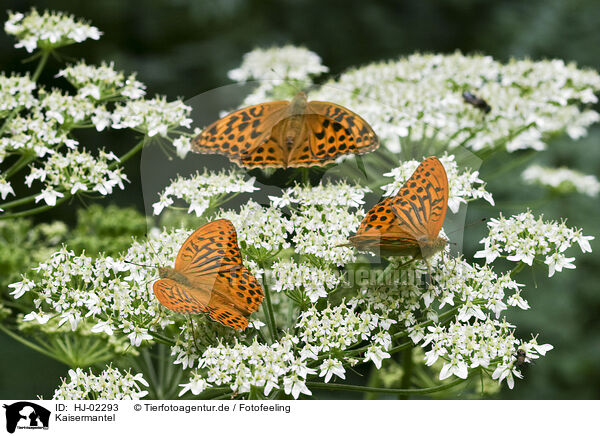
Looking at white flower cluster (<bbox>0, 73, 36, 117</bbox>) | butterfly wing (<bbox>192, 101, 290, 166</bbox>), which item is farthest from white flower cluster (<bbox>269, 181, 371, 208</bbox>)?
white flower cluster (<bbox>0, 73, 36, 117</bbox>)

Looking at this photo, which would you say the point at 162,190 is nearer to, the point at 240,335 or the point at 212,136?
the point at 212,136

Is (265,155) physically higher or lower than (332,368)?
higher

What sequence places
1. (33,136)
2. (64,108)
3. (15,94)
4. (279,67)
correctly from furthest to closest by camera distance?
(279,67) < (15,94) < (64,108) < (33,136)

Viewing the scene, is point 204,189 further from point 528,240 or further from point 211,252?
point 528,240

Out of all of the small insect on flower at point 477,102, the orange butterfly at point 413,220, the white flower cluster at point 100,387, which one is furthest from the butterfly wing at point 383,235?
the small insect on flower at point 477,102

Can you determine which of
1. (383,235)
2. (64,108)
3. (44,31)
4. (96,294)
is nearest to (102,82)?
(64,108)

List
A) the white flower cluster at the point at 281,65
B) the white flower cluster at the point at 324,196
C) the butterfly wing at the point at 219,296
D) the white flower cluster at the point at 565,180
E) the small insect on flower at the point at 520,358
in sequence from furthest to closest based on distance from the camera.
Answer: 1. the white flower cluster at the point at 565,180
2. the white flower cluster at the point at 281,65
3. the white flower cluster at the point at 324,196
4. the small insect on flower at the point at 520,358
5. the butterfly wing at the point at 219,296

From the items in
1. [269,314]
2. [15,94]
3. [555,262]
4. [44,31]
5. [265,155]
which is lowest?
[269,314]

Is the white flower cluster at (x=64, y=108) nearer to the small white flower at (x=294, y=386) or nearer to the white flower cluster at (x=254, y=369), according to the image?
the white flower cluster at (x=254, y=369)
